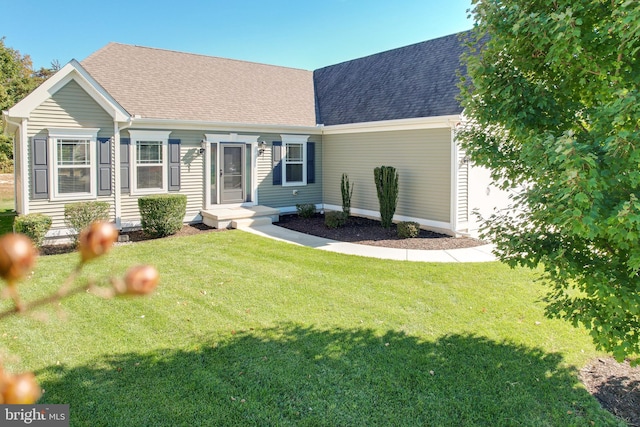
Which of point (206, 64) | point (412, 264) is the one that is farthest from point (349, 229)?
point (206, 64)

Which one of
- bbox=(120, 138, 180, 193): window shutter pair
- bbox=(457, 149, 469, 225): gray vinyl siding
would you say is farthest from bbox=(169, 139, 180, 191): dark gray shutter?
bbox=(457, 149, 469, 225): gray vinyl siding

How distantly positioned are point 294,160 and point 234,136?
2.41 m

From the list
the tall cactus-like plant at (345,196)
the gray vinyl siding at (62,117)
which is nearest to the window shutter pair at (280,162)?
the tall cactus-like plant at (345,196)

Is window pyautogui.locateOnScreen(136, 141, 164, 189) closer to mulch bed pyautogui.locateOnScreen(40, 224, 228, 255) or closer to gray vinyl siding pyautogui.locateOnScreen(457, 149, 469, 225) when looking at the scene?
mulch bed pyautogui.locateOnScreen(40, 224, 228, 255)

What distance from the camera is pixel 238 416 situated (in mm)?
3887

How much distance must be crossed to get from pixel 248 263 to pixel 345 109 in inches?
339

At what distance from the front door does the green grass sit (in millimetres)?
6424

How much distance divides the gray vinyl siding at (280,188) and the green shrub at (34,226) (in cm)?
637

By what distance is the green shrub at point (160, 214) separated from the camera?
456 inches

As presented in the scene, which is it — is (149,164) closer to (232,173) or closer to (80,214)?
(80,214)

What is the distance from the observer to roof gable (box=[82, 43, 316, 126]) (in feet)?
43.3

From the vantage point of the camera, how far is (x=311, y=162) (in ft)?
51.8

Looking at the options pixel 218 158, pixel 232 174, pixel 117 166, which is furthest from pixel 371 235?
pixel 117 166

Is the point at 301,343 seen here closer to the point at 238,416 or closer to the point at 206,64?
the point at 238,416
